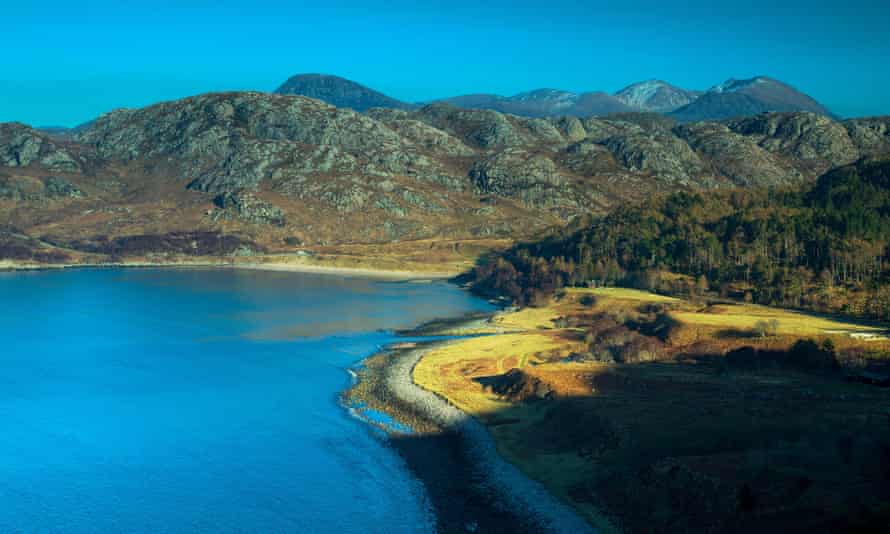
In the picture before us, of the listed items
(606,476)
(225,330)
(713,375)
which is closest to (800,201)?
(713,375)

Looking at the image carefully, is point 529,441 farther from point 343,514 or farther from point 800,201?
point 800,201

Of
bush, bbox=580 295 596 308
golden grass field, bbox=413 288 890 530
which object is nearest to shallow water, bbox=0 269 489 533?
golden grass field, bbox=413 288 890 530

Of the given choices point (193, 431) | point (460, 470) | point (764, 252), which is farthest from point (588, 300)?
point (193, 431)

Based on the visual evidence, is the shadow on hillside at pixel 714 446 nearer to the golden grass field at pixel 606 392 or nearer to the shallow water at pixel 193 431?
the golden grass field at pixel 606 392

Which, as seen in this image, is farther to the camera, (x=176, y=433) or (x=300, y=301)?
(x=300, y=301)

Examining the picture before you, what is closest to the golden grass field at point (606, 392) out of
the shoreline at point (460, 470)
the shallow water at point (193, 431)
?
the shoreline at point (460, 470)

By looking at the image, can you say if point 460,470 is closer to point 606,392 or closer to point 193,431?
point 606,392
